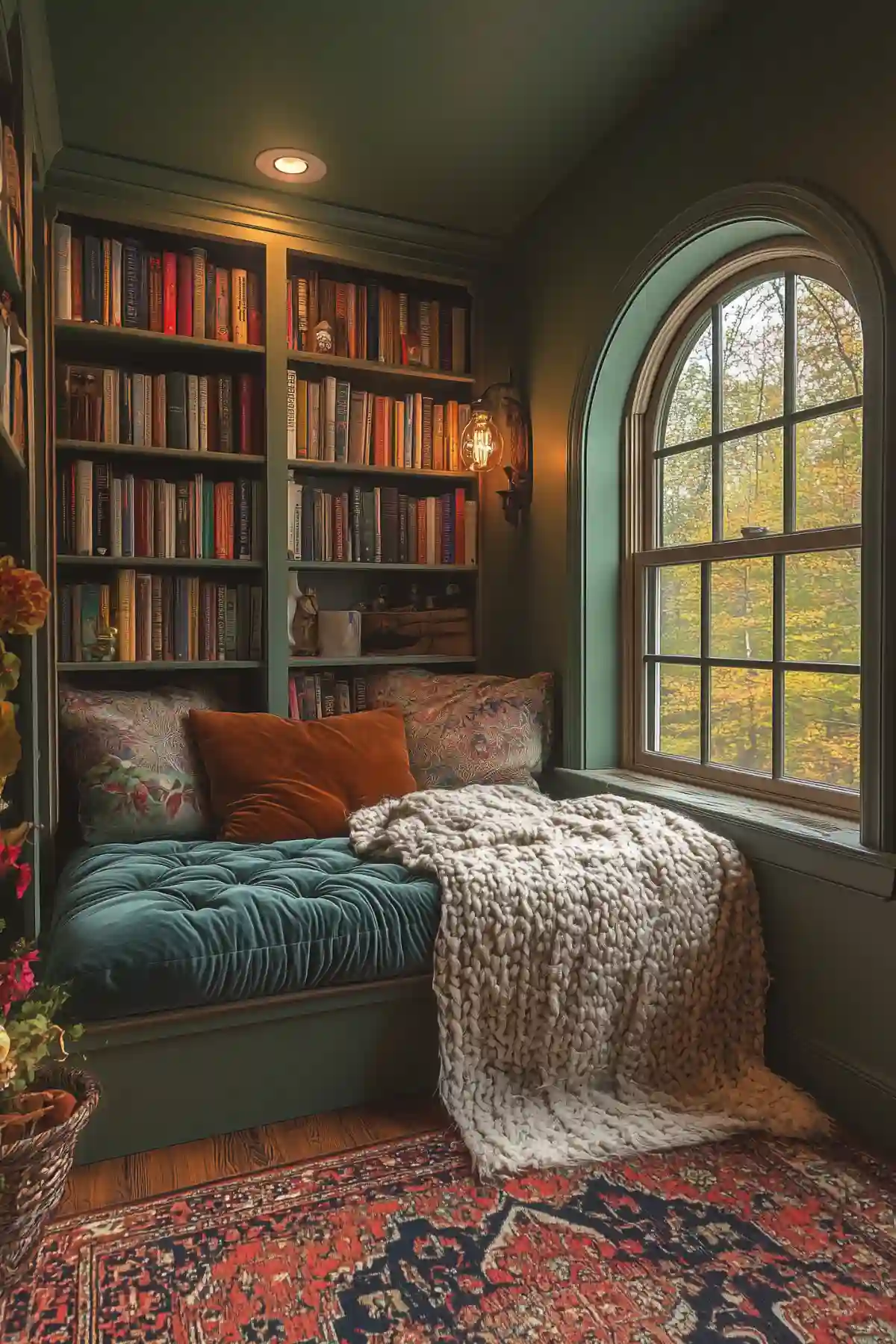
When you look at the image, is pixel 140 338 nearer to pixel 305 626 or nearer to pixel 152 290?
pixel 152 290

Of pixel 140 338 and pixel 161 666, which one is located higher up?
pixel 140 338

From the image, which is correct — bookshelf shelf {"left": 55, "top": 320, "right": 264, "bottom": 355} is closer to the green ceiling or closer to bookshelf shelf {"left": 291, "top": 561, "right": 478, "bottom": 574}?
the green ceiling

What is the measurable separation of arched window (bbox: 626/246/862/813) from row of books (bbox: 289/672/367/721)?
38.4 inches

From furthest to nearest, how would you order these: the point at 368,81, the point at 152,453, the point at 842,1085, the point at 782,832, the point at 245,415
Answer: the point at 245,415, the point at 152,453, the point at 368,81, the point at 782,832, the point at 842,1085

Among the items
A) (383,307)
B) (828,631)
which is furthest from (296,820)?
(383,307)

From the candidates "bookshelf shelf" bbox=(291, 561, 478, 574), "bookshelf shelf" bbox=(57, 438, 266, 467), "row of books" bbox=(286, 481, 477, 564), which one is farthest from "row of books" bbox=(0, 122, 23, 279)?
"row of books" bbox=(286, 481, 477, 564)

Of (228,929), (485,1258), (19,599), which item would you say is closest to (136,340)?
(19,599)

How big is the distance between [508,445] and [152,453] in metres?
1.20

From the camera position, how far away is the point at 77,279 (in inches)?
107

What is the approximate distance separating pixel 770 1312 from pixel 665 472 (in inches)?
85.1

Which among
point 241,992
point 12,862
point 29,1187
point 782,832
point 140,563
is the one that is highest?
point 140,563

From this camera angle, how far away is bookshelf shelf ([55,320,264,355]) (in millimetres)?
2676

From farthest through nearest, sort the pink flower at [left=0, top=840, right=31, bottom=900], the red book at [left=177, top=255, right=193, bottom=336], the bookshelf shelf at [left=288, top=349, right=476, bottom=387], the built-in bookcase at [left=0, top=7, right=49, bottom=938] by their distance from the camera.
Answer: the bookshelf shelf at [left=288, top=349, right=476, bottom=387] < the red book at [left=177, top=255, right=193, bottom=336] < the built-in bookcase at [left=0, top=7, right=49, bottom=938] < the pink flower at [left=0, top=840, right=31, bottom=900]

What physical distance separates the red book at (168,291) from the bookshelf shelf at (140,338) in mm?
39
